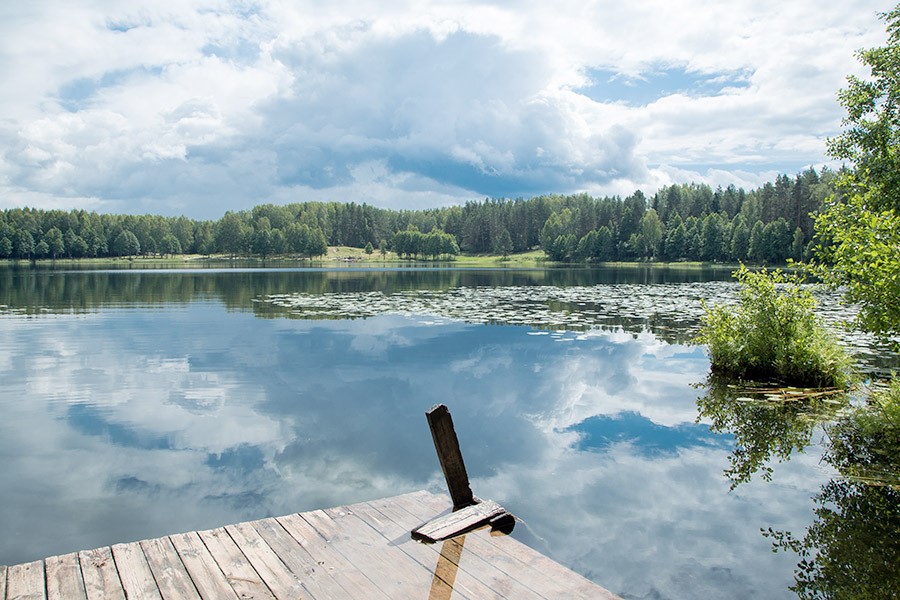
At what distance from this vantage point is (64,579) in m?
5.75

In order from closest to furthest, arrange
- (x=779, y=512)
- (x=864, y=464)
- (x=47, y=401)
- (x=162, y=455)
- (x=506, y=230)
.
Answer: (x=779, y=512)
(x=864, y=464)
(x=162, y=455)
(x=47, y=401)
(x=506, y=230)

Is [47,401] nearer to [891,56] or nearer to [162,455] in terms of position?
[162,455]

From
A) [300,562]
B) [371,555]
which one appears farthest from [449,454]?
[300,562]

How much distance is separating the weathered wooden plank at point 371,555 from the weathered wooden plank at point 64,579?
2.27 metres

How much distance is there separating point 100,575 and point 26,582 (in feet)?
1.96

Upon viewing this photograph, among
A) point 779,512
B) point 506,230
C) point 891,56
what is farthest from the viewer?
point 506,230

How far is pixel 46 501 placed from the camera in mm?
9375

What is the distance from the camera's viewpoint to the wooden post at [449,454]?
7586 millimetres

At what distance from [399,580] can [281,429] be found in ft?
25.7

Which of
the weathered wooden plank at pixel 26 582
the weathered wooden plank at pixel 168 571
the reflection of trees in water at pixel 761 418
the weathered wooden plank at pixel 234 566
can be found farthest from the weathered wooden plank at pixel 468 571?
the reflection of trees in water at pixel 761 418

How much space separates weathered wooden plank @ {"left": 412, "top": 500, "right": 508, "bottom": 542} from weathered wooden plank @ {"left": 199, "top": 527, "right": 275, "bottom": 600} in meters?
1.72

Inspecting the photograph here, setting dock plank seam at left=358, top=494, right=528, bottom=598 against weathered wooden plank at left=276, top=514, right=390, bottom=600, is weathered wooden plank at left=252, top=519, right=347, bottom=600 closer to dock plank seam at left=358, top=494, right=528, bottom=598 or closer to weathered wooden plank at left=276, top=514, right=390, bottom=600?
weathered wooden plank at left=276, top=514, right=390, bottom=600

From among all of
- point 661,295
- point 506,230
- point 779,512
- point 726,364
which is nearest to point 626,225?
point 506,230

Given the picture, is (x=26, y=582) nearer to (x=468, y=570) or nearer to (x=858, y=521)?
(x=468, y=570)
